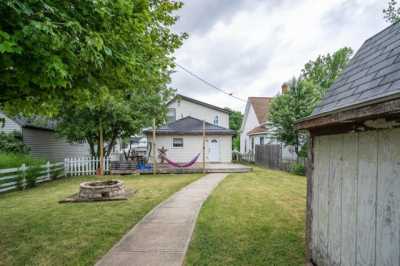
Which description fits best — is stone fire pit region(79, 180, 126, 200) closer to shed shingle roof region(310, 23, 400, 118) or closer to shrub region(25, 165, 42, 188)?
shrub region(25, 165, 42, 188)

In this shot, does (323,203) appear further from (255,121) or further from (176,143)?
(255,121)

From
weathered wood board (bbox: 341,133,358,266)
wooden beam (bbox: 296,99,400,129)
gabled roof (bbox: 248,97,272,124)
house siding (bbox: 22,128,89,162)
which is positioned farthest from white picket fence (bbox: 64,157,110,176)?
gabled roof (bbox: 248,97,272,124)

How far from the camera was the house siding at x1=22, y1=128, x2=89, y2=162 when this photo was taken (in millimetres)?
12695

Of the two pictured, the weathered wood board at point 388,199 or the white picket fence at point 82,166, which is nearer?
the weathered wood board at point 388,199

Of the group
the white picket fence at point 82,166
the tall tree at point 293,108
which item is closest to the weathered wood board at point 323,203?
the tall tree at point 293,108

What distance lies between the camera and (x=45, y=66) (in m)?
2.34

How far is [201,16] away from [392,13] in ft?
29.0

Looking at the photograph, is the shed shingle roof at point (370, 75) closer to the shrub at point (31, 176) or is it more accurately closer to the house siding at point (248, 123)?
the shrub at point (31, 176)

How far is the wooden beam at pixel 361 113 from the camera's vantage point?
154 cm

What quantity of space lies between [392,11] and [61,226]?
15.1 meters

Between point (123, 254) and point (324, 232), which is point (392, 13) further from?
point (123, 254)

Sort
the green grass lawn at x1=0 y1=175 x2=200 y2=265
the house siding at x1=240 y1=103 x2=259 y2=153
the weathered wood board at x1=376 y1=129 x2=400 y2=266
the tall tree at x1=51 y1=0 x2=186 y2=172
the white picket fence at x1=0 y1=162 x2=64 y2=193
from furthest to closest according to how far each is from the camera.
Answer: the house siding at x1=240 y1=103 x2=259 y2=153, the white picket fence at x1=0 y1=162 x2=64 y2=193, the green grass lawn at x1=0 y1=175 x2=200 y2=265, the tall tree at x1=51 y1=0 x2=186 y2=172, the weathered wood board at x1=376 y1=129 x2=400 y2=266

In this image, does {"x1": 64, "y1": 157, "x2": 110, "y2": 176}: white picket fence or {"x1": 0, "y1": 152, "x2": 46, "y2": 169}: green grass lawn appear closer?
{"x1": 0, "y1": 152, "x2": 46, "y2": 169}: green grass lawn

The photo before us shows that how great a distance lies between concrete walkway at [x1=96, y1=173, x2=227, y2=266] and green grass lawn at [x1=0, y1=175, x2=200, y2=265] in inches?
9.2
